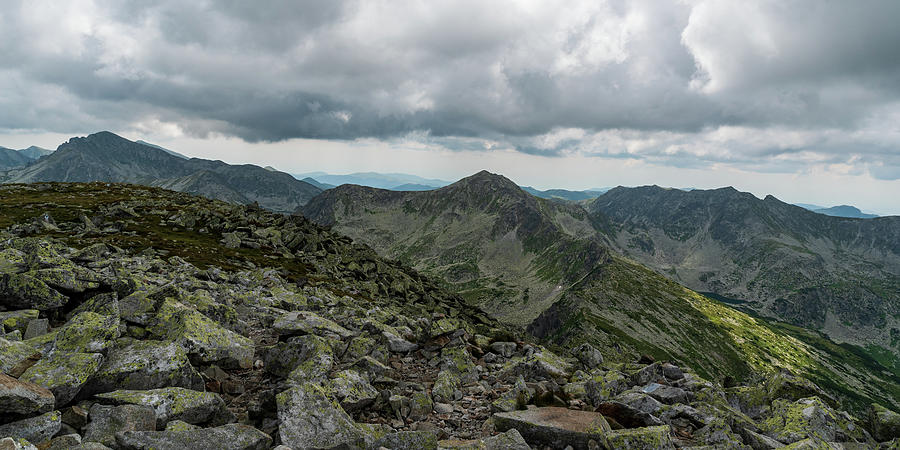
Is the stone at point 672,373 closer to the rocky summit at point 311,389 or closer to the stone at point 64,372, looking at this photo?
the rocky summit at point 311,389

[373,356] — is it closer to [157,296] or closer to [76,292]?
[157,296]

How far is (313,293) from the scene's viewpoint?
34.0 meters

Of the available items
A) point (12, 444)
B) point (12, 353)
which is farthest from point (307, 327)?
point (12, 444)

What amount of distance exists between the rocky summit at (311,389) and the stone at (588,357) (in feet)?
0.40

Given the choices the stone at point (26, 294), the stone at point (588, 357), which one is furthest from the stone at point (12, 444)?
the stone at point (588, 357)

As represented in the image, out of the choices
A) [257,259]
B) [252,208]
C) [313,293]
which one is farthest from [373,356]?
[252,208]

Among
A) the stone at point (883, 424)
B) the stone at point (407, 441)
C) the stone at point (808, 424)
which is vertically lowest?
the stone at point (883, 424)

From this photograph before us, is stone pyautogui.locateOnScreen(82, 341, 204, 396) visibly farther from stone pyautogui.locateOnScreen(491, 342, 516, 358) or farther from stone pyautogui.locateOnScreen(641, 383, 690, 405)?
stone pyautogui.locateOnScreen(641, 383, 690, 405)

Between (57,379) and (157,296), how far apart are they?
8.97 m

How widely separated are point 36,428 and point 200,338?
6523 mm

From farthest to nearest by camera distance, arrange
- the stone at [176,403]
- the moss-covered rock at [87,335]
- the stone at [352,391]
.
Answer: the stone at [352,391] → the moss-covered rock at [87,335] → the stone at [176,403]

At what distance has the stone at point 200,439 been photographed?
25.3 ft

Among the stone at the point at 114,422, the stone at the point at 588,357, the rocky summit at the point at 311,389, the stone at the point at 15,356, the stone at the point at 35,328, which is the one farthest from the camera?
the stone at the point at 588,357

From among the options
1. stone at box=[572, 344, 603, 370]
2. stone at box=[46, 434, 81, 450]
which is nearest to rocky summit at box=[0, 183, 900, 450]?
stone at box=[46, 434, 81, 450]
